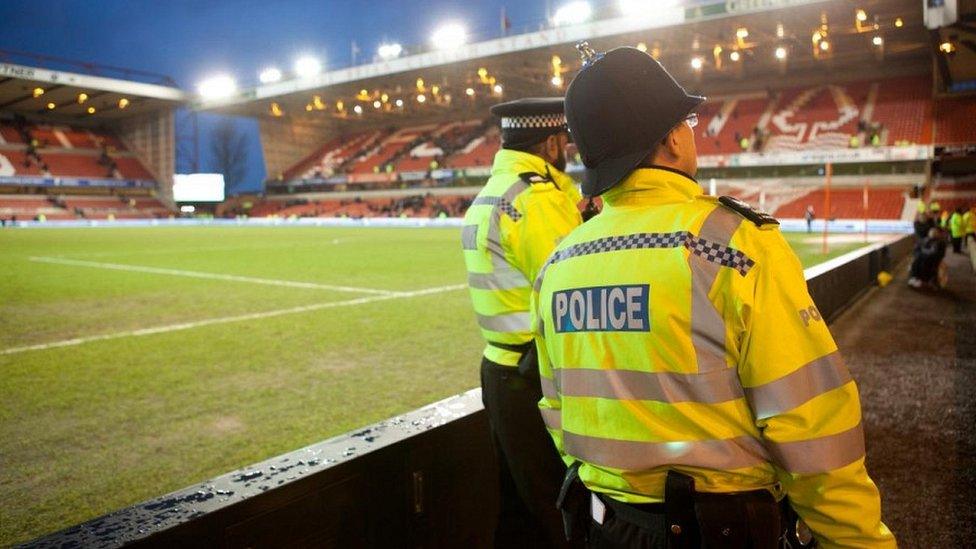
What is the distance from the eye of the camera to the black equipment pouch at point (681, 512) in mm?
1361

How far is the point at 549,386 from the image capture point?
5.78 feet

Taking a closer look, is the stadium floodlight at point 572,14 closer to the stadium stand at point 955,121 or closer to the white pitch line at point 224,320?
the stadium stand at point 955,121

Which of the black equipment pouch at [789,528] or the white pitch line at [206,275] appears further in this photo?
the white pitch line at [206,275]

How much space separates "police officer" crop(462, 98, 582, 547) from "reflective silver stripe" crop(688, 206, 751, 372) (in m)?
1.10

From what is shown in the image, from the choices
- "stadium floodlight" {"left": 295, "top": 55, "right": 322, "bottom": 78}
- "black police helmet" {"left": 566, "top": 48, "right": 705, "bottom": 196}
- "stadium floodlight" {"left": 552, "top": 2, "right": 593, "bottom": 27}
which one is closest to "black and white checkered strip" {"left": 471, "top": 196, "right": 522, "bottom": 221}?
"black police helmet" {"left": 566, "top": 48, "right": 705, "bottom": 196}

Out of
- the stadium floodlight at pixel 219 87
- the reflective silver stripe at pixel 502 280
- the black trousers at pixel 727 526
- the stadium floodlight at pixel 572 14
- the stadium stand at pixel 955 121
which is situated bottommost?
the black trousers at pixel 727 526

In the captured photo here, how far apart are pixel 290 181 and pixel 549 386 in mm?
57358

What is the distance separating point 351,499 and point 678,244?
1418 millimetres

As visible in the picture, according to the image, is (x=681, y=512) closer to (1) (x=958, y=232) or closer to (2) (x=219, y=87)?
(1) (x=958, y=232)

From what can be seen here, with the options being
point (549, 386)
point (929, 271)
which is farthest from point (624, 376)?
point (929, 271)

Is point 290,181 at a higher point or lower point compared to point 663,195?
higher

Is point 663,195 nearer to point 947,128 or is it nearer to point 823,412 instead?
point 823,412

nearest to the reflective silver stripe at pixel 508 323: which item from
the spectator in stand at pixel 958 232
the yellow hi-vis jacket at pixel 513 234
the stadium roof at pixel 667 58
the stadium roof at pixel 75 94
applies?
the yellow hi-vis jacket at pixel 513 234

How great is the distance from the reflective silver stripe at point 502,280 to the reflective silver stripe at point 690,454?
118 cm
